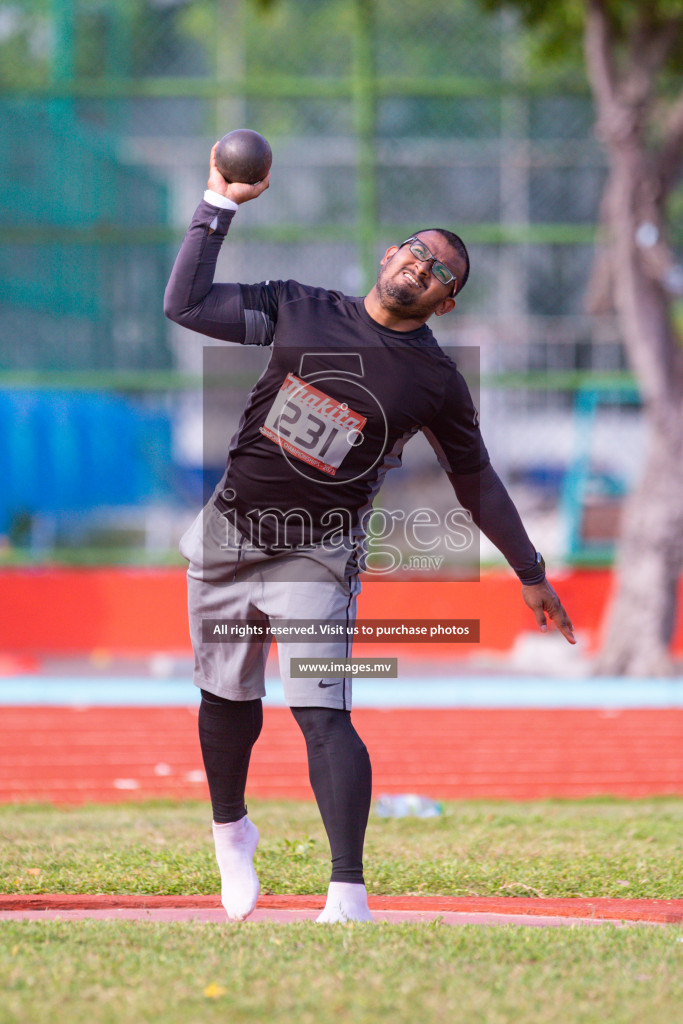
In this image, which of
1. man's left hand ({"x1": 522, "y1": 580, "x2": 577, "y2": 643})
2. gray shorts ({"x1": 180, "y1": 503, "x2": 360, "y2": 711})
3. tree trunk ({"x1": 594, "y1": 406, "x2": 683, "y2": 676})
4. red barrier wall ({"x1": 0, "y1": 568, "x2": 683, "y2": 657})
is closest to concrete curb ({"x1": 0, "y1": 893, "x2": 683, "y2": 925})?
gray shorts ({"x1": 180, "y1": 503, "x2": 360, "y2": 711})

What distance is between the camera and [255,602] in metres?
3.41

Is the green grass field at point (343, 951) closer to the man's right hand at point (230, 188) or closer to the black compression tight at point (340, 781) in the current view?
the black compression tight at point (340, 781)

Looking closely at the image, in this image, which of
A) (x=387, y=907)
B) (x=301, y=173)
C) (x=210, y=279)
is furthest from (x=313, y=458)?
(x=301, y=173)

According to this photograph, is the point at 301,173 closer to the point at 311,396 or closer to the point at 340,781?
the point at 311,396

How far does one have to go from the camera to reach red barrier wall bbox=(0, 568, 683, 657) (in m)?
10.4

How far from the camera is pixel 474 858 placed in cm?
451

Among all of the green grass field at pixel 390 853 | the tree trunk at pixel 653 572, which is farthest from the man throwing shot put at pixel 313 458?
the tree trunk at pixel 653 572

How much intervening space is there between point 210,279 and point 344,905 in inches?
64.9

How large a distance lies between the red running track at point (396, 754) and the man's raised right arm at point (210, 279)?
3.71 meters

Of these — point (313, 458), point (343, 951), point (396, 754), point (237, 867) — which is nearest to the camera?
point (343, 951)

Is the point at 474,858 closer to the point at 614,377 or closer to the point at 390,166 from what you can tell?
the point at 614,377

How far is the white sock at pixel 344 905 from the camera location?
3252mm

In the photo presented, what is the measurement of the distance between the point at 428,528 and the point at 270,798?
18.2ft

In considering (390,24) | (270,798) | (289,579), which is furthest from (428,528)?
(289,579)
